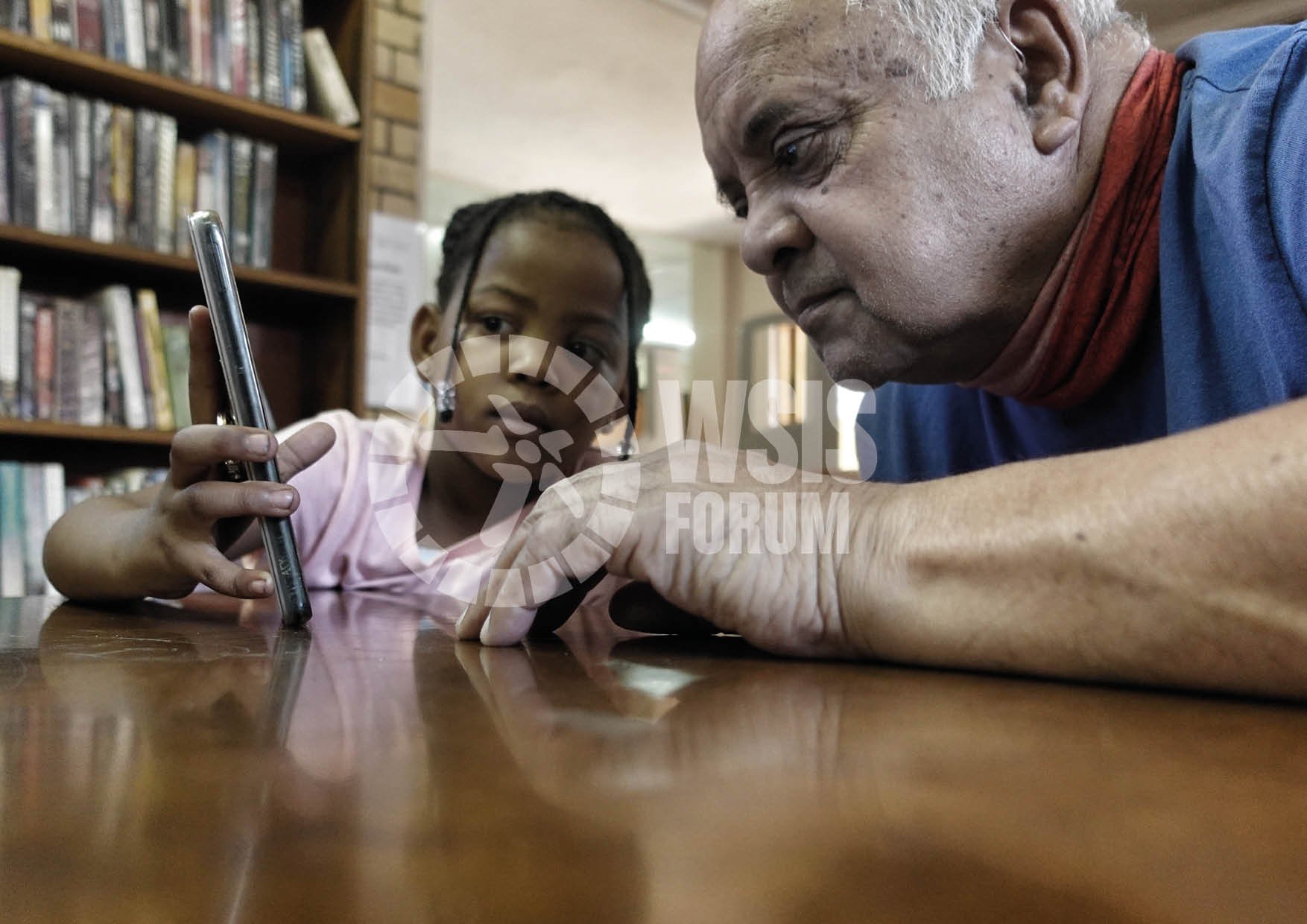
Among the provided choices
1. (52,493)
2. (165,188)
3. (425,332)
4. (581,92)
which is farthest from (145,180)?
(581,92)

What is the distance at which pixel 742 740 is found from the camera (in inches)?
12.1

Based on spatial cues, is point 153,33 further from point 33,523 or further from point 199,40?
point 33,523

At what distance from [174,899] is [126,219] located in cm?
208

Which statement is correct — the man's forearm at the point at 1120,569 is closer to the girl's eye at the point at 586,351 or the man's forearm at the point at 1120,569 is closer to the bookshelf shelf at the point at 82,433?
the girl's eye at the point at 586,351

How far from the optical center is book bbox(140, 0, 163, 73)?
1.91 metres

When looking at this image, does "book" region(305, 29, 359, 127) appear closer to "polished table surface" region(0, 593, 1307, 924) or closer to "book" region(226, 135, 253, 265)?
"book" region(226, 135, 253, 265)

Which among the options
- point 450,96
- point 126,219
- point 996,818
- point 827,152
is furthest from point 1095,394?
point 450,96

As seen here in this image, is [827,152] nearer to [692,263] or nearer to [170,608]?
[170,608]

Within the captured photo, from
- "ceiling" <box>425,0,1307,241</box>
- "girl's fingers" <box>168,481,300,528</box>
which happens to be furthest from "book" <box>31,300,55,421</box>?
"ceiling" <box>425,0,1307,241</box>

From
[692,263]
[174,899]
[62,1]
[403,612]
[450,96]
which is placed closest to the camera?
[174,899]

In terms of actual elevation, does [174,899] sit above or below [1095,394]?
below

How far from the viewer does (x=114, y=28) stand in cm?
187

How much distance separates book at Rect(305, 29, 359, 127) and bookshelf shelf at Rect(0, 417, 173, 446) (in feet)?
2.75

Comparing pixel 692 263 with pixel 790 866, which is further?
pixel 692 263
